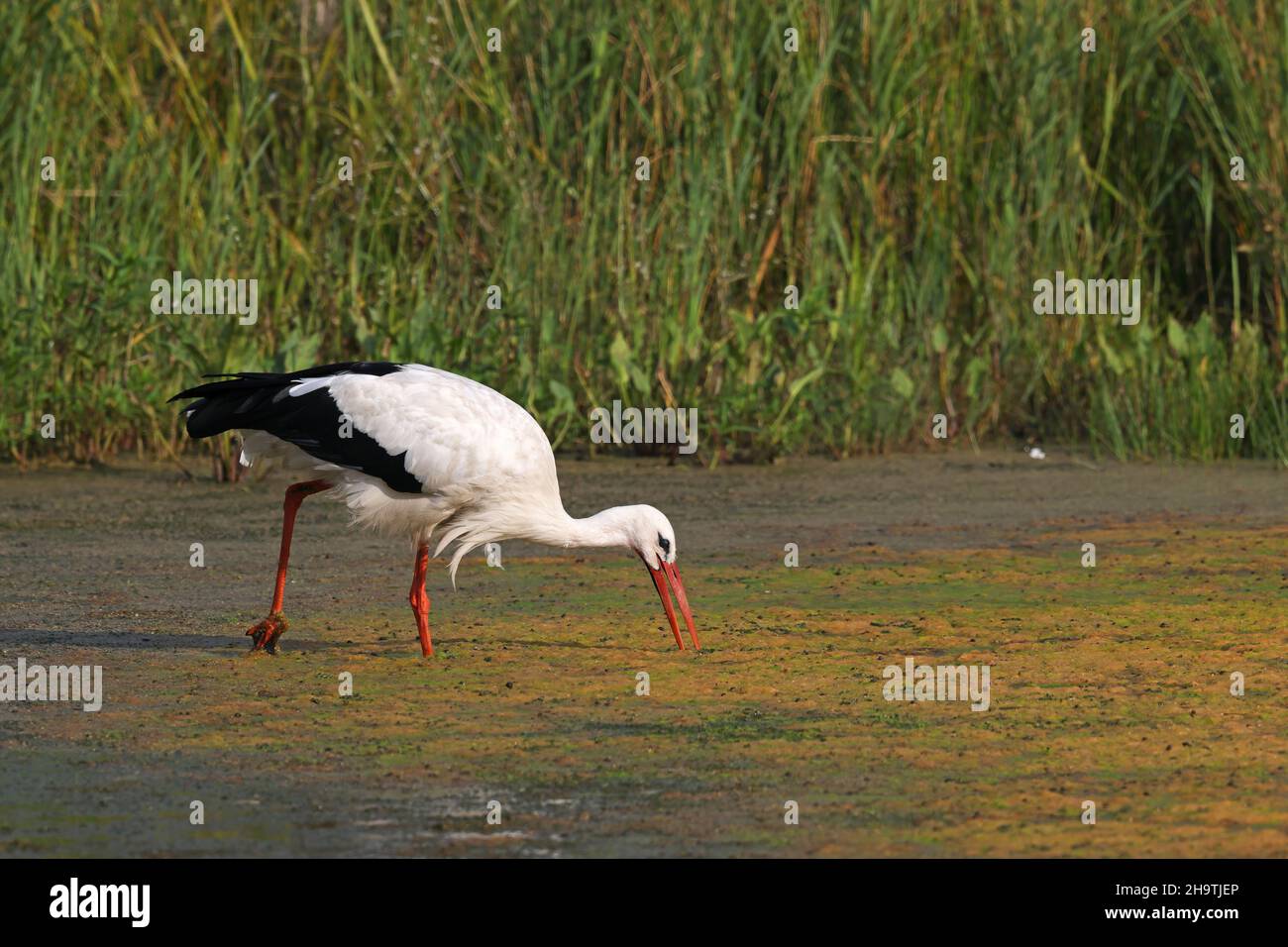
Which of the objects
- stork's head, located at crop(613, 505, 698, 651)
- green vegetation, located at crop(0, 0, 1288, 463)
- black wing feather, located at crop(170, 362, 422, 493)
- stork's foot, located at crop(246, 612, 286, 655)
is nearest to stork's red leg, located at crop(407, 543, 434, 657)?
black wing feather, located at crop(170, 362, 422, 493)

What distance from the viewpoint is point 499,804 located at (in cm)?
588

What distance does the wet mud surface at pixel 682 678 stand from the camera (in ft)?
18.9

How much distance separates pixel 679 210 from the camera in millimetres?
12828

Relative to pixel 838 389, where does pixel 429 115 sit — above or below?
above

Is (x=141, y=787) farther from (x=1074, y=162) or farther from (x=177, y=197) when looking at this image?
(x=1074, y=162)

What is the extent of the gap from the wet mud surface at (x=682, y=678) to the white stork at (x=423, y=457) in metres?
0.37

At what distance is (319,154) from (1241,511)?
586cm

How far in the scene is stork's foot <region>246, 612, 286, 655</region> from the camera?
7.86 metres

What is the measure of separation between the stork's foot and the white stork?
0.06ft

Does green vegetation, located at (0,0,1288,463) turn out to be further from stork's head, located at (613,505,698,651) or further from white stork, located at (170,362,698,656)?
stork's head, located at (613,505,698,651)

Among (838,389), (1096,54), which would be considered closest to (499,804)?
(838,389)

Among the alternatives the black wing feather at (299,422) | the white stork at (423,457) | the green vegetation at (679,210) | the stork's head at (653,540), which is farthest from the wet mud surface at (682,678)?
the green vegetation at (679,210)
